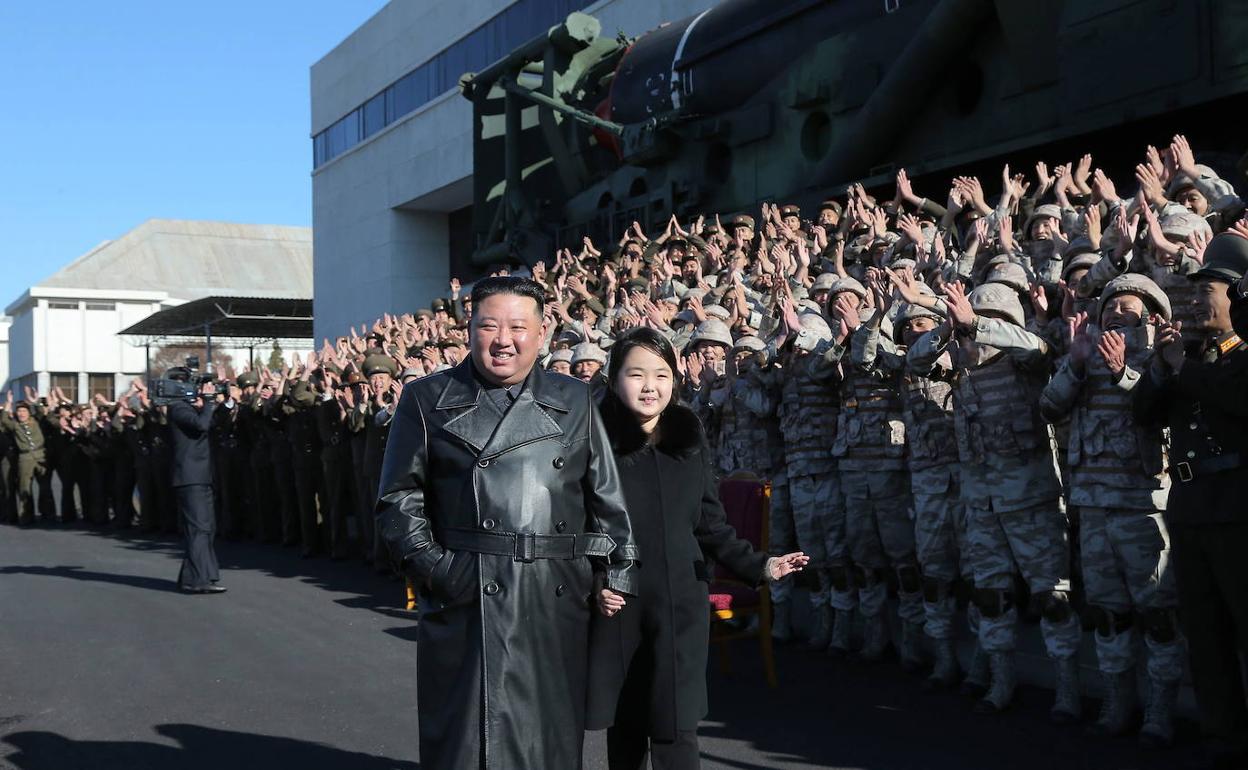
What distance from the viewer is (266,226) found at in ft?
211

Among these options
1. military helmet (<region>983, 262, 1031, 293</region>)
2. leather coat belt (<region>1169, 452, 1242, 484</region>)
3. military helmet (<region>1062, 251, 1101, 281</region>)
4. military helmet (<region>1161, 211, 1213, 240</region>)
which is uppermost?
military helmet (<region>1161, 211, 1213, 240</region>)

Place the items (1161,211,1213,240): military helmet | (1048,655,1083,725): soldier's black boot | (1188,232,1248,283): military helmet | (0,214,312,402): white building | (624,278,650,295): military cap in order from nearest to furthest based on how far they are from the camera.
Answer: (1188,232,1248,283): military helmet → (1048,655,1083,725): soldier's black boot → (1161,211,1213,240): military helmet → (624,278,650,295): military cap → (0,214,312,402): white building

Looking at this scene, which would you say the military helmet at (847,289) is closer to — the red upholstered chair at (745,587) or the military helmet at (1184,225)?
the red upholstered chair at (745,587)

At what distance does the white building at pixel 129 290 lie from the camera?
53156mm

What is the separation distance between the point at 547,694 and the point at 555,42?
17.5 metres

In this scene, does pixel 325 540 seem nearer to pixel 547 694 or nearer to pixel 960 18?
pixel 960 18

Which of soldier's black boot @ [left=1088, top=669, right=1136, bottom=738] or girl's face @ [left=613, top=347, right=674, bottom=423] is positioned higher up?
girl's face @ [left=613, top=347, right=674, bottom=423]

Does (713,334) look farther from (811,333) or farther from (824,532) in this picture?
(824,532)

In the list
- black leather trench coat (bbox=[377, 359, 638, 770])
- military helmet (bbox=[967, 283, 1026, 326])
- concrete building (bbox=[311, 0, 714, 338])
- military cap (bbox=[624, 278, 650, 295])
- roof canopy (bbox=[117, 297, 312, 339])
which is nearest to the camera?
black leather trench coat (bbox=[377, 359, 638, 770])

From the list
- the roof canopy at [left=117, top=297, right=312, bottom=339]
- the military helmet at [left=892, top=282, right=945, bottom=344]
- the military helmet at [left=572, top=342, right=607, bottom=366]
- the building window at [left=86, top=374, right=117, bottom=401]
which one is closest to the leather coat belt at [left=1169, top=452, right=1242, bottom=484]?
the military helmet at [left=892, top=282, right=945, bottom=344]

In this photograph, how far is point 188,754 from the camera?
16.8 ft

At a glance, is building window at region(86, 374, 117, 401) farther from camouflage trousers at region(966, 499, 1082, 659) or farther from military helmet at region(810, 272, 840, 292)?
camouflage trousers at region(966, 499, 1082, 659)

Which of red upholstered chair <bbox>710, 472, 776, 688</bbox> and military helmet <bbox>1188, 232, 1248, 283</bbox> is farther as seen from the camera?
red upholstered chair <bbox>710, 472, 776, 688</bbox>

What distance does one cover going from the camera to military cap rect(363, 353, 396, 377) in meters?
11.8
